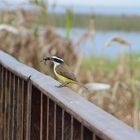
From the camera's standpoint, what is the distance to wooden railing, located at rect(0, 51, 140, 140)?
210 cm

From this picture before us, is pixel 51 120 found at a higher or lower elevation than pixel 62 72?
higher

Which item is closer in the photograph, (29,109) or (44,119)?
(44,119)

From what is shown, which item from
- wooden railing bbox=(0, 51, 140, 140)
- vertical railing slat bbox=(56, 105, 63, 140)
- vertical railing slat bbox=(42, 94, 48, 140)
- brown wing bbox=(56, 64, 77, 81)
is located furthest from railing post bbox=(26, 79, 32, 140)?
vertical railing slat bbox=(56, 105, 63, 140)

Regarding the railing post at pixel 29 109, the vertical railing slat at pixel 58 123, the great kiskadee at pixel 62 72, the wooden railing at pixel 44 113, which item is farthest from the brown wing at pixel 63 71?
the vertical railing slat at pixel 58 123

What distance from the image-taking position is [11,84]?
3.70 metres

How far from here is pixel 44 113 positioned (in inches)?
120

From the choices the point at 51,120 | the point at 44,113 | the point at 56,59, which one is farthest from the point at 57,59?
the point at 51,120

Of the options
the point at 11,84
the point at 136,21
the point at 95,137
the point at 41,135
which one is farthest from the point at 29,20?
the point at 136,21

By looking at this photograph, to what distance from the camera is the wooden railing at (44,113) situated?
210 centimetres

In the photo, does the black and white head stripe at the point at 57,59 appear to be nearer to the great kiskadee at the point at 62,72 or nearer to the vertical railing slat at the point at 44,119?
the great kiskadee at the point at 62,72

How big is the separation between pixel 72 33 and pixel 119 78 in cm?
77

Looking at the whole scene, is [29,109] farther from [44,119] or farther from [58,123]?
[58,123]

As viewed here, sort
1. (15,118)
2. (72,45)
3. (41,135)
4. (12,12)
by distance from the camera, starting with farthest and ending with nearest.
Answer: (12,12)
(72,45)
(15,118)
(41,135)

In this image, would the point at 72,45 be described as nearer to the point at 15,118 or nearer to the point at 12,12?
the point at 12,12
